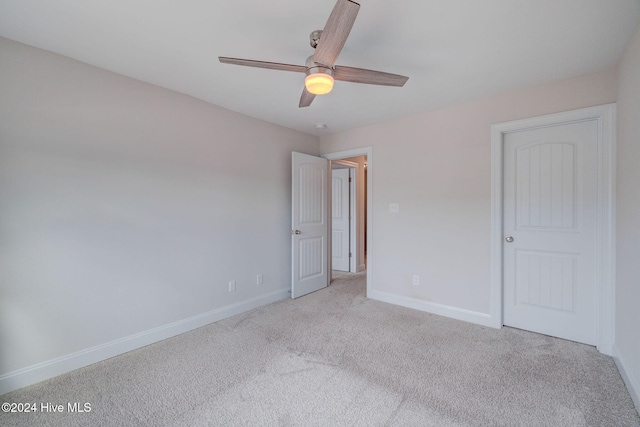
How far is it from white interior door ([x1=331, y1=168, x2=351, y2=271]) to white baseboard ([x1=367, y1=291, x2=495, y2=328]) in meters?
1.66

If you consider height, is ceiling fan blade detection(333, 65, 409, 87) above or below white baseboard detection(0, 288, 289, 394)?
above

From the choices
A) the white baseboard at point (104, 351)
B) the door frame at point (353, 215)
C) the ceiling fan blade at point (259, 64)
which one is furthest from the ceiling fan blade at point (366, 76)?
the door frame at point (353, 215)

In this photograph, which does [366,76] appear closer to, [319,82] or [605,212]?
[319,82]

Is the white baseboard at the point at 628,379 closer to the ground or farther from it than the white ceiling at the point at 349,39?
closer to the ground

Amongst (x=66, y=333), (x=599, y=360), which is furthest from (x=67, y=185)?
(x=599, y=360)

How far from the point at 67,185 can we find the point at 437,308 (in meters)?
3.66

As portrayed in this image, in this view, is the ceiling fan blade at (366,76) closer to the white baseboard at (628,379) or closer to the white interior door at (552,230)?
the white interior door at (552,230)

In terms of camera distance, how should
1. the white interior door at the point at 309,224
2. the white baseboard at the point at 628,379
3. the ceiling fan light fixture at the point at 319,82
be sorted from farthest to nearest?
the white interior door at the point at 309,224
the white baseboard at the point at 628,379
the ceiling fan light fixture at the point at 319,82

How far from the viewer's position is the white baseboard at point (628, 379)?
1.65 m

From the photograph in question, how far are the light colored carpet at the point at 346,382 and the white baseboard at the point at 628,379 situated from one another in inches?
1.7

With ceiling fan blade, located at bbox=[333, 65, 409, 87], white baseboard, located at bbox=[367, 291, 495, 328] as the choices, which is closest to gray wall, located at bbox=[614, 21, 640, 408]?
white baseboard, located at bbox=[367, 291, 495, 328]

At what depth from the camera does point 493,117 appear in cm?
275

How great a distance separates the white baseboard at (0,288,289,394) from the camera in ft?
6.13

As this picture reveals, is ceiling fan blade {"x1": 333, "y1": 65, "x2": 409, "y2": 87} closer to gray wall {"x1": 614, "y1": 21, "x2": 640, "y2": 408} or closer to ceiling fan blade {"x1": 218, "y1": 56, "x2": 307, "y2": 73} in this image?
ceiling fan blade {"x1": 218, "y1": 56, "x2": 307, "y2": 73}
